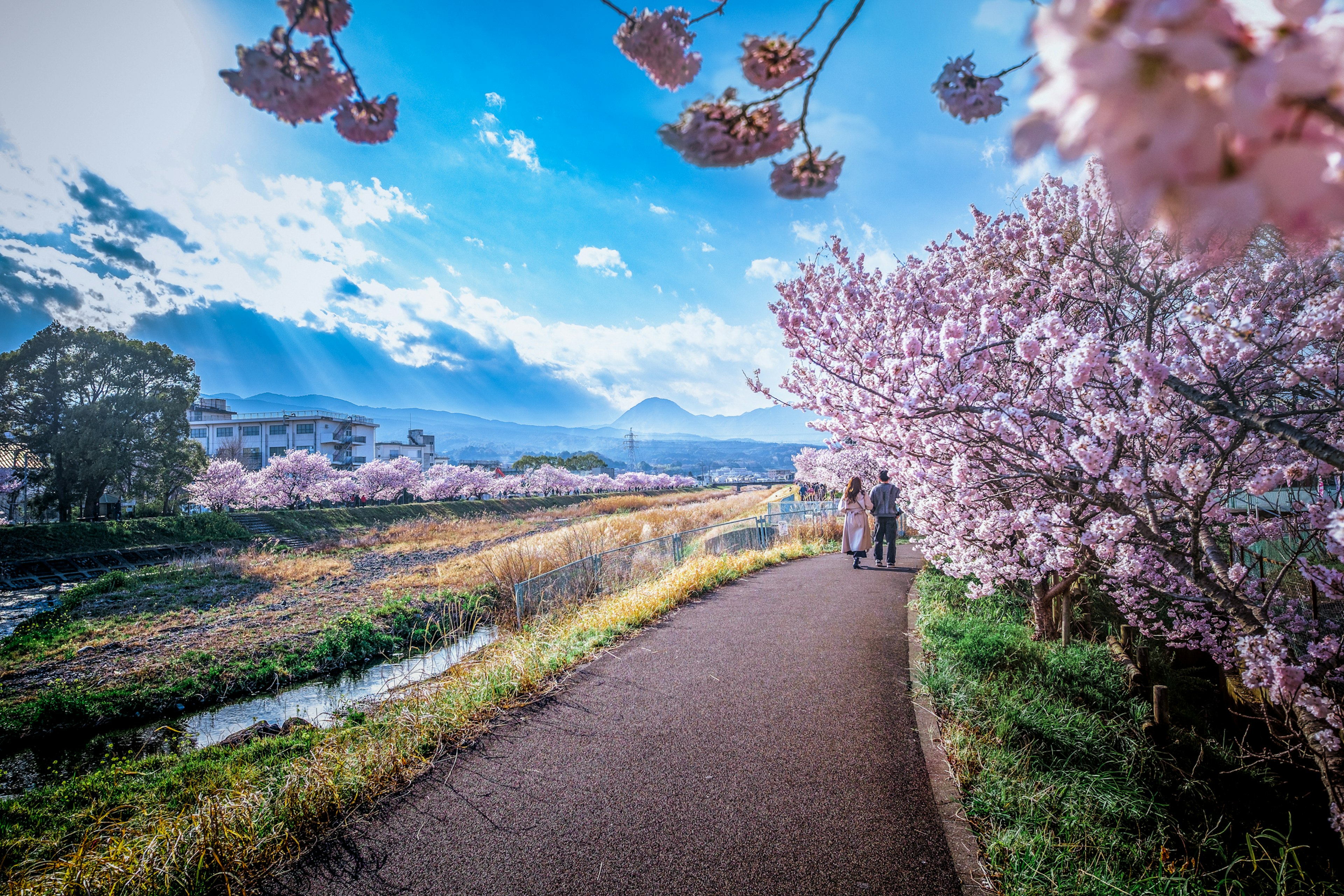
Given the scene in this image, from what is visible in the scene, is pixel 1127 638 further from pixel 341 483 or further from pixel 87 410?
pixel 341 483

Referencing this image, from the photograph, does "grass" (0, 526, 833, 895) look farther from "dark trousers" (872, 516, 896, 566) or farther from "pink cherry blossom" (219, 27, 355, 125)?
"dark trousers" (872, 516, 896, 566)

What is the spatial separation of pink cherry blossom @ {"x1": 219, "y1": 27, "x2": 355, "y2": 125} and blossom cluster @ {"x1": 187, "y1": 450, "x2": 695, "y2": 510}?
43267mm

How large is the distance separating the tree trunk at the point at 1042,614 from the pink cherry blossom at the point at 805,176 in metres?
5.35

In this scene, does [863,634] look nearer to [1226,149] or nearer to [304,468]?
[1226,149]

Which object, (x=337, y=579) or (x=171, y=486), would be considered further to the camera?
(x=171, y=486)

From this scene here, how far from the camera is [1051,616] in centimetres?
641

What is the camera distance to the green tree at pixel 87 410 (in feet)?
81.8

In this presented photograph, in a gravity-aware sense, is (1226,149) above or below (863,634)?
above

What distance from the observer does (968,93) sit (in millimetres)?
2766

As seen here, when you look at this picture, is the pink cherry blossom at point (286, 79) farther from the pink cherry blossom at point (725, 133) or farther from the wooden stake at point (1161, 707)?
the wooden stake at point (1161, 707)

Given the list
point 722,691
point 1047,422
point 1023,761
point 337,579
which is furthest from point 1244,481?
point 337,579

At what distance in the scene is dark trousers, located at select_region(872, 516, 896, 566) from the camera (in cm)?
1112

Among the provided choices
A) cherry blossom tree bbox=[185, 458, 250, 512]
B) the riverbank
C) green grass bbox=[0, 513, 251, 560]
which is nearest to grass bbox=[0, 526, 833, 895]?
the riverbank

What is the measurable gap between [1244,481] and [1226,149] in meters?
5.10
